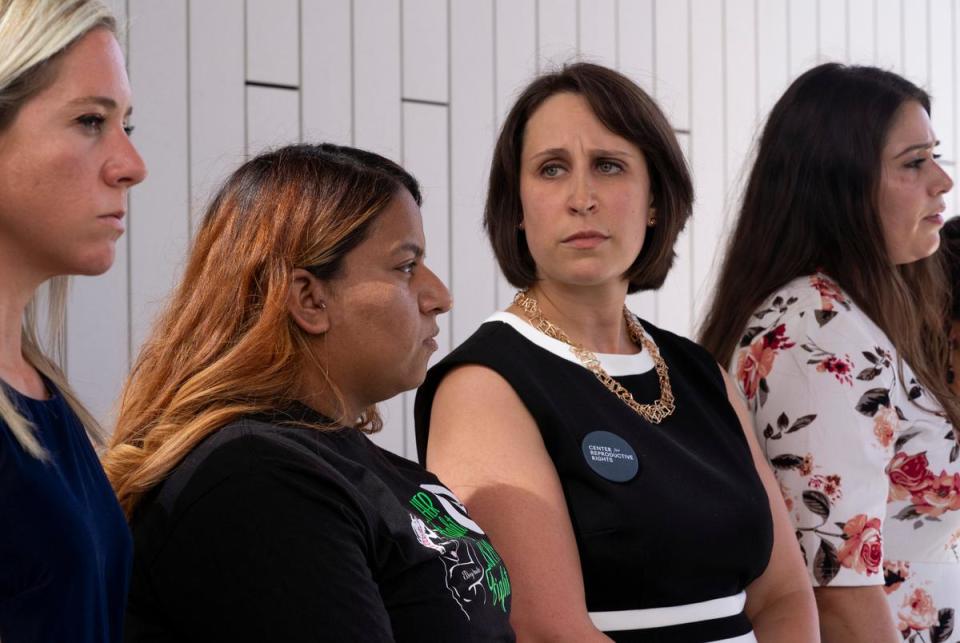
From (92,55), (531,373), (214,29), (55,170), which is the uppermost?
(214,29)

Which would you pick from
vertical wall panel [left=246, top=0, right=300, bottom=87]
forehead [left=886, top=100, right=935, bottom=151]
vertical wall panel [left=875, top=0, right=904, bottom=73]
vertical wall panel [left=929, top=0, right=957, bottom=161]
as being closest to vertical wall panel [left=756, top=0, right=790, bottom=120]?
vertical wall panel [left=875, top=0, right=904, bottom=73]

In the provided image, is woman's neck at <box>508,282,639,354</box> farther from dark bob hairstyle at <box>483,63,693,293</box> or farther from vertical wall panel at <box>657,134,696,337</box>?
vertical wall panel at <box>657,134,696,337</box>

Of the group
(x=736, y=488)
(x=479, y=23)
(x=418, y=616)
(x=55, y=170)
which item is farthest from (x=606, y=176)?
(x=479, y=23)

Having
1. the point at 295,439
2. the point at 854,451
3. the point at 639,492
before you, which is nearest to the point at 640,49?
the point at 854,451

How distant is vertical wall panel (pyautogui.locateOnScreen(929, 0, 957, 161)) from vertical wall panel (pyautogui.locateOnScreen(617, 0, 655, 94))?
54.7 inches

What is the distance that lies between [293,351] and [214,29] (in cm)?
203

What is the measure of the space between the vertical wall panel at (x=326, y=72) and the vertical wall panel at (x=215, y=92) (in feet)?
0.64

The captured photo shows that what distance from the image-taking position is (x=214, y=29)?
3309 mm

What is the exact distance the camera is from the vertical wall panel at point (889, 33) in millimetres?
4789

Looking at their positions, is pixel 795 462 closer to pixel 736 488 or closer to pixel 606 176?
pixel 736 488

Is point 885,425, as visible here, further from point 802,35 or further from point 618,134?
point 802,35

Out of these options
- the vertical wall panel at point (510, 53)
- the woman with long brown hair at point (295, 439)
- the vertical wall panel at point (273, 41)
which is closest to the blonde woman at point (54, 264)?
the woman with long brown hair at point (295, 439)

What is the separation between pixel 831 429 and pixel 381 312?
0.92 m

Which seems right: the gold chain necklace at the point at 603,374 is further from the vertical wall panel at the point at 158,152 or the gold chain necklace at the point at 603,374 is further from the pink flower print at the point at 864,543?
the vertical wall panel at the point at 158,152
